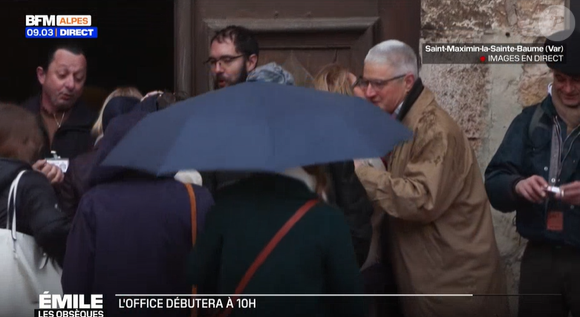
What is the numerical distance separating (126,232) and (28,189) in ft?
1.64

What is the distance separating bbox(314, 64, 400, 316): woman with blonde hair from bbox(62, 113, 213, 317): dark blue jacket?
62cm

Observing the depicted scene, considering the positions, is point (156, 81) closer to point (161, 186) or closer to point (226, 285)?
point (161, 186)

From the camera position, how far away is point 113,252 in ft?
12.0

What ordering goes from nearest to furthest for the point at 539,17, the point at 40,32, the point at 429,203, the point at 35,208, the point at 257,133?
the point at 257,133
the point at 35,208
the point at 429,203
the point at 539,17
the point at 40,32

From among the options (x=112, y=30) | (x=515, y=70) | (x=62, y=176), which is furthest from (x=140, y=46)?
(x=515, y=70)

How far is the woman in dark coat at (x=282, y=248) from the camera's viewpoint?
10.8ft

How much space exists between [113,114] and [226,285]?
0.97 metres

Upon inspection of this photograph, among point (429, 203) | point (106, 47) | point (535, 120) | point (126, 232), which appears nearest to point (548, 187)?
point (535, 120)

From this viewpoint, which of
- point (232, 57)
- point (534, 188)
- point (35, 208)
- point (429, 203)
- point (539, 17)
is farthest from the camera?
point (539, 17)

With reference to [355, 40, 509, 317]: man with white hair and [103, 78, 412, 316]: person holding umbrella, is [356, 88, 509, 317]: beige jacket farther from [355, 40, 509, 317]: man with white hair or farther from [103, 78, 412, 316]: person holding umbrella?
[103, 78, 412, 316]: person holding umbrella

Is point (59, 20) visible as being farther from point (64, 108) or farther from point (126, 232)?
point (126, 232)

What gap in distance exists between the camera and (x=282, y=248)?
3312 millimetres

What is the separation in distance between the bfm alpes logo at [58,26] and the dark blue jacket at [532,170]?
6.29ft

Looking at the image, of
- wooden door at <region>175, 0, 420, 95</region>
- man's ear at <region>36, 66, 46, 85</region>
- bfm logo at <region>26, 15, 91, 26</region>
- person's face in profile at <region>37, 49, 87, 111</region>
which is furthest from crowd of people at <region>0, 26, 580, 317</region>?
bfm logo at <region>26, 15, 91, 26</region>
